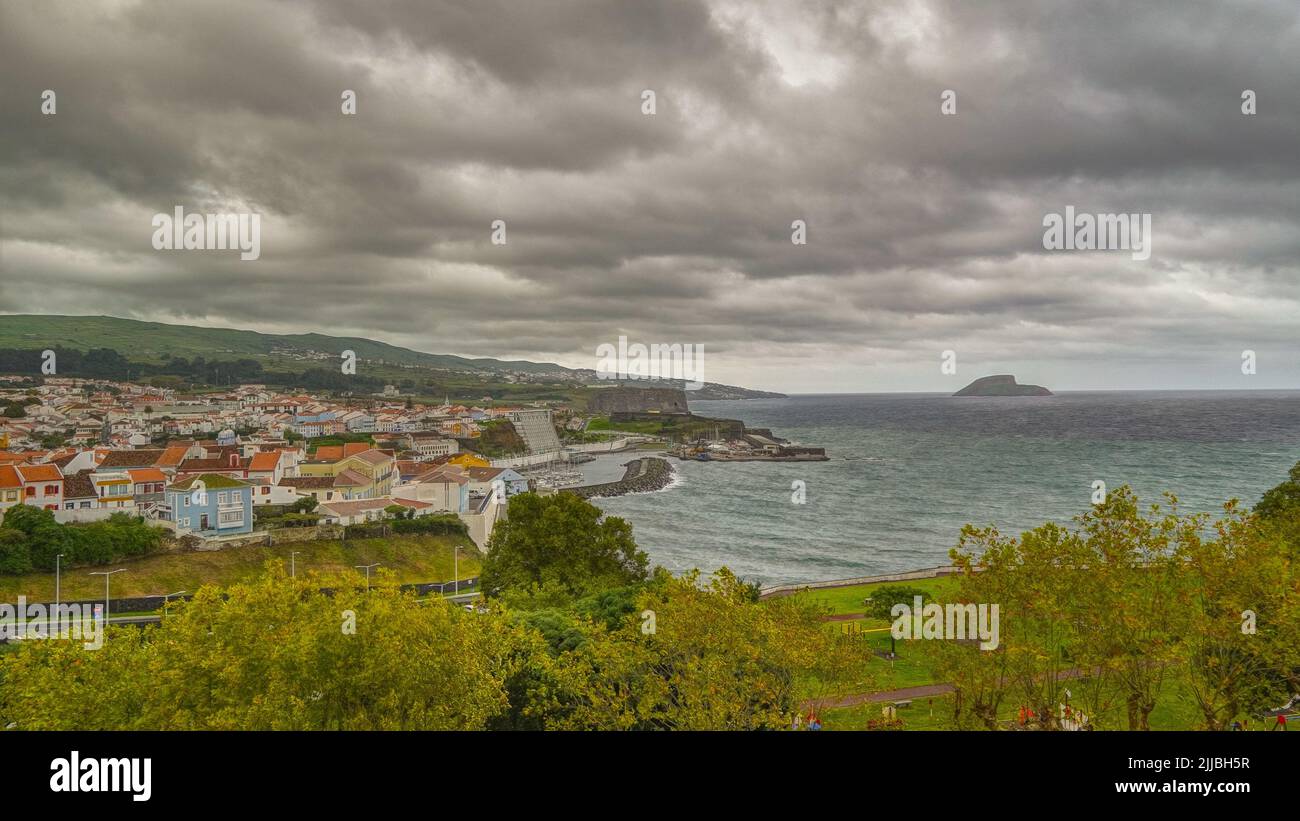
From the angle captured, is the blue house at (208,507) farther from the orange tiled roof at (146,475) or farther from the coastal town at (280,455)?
the orange tiled roof at (146,475)

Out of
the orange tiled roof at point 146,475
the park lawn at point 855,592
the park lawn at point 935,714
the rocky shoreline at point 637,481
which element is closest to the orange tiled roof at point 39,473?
the orange tiled roof at point 146,475

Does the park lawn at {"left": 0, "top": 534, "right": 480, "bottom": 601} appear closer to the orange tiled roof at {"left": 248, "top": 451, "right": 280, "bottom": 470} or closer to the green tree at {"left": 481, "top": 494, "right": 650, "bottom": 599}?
the green tree at {"left": 481, "top": 494, "right": 650, "bottom": 599}

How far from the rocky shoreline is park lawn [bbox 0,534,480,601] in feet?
64.5

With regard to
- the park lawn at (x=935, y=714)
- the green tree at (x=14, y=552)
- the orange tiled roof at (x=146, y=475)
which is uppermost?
the orange tiled roof at (x=146, y=475)

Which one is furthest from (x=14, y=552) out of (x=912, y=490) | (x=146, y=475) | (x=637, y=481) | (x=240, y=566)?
(x=912, y=490)

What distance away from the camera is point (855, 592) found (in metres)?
34.4

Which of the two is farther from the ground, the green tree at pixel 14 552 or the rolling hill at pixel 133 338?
the rolling hill at pixel 133 338

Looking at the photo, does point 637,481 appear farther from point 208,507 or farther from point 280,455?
point 208,507

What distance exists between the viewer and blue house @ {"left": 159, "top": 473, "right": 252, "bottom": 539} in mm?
41000

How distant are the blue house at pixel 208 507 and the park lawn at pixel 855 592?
114 ft

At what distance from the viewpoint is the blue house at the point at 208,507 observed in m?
41.0

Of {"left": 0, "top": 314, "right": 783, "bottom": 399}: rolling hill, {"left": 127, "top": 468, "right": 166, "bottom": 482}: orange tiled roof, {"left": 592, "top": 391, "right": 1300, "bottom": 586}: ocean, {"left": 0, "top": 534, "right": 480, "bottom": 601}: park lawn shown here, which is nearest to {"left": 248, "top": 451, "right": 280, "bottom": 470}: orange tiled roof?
{"left": 127, "top": 468, "right": 166, "bottom": 482}: orange tiled roof
